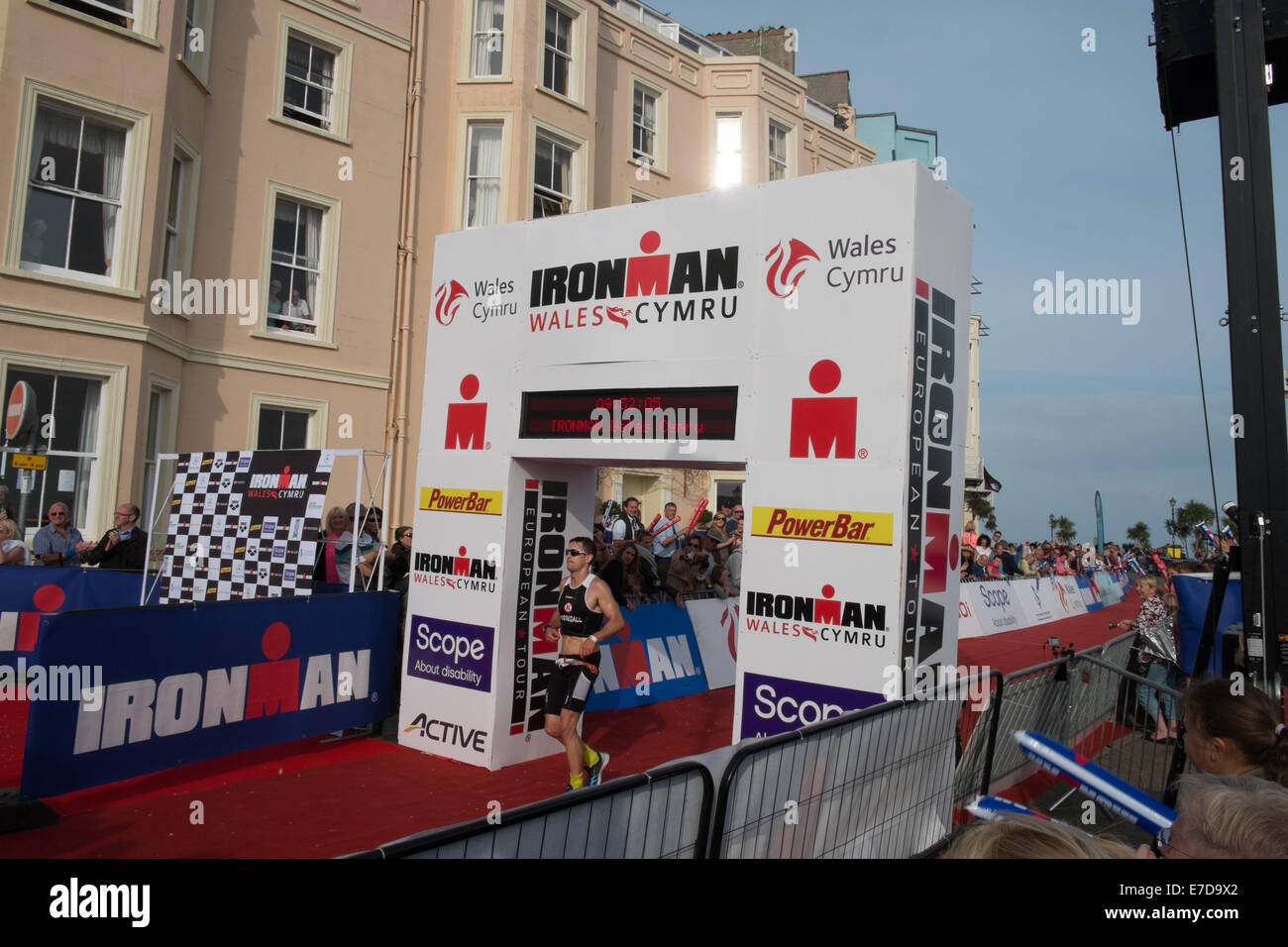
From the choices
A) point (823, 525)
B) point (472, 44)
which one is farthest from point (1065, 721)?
point (472, 44)

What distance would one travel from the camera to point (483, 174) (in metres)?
19.0

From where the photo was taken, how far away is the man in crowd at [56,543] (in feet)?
35.8

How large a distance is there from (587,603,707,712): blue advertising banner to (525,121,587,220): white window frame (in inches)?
437

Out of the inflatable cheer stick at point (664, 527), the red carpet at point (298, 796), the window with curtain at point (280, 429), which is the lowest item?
the red carpet at point (298, 796)

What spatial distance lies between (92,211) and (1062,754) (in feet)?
50.0

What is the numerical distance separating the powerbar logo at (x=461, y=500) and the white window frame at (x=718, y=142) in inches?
718

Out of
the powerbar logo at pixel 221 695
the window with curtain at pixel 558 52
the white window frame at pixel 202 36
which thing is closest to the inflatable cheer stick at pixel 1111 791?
the powerbar logo at pixel 221 695

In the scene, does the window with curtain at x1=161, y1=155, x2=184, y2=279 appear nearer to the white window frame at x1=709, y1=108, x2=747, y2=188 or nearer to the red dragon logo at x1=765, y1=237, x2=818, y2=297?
the red dragon logo at x1=765, y1=237, x2=818, y2=297

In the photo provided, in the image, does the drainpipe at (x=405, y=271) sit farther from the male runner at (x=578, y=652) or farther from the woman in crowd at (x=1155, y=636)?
the woman in crowd at (x=1155, y=636)

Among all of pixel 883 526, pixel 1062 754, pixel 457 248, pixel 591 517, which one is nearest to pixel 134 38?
pixel 457 248

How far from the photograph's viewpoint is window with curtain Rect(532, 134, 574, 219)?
19.6 metres

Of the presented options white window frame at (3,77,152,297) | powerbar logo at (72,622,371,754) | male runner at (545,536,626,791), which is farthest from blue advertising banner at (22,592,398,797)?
white window frame at (3,77,152,297)
